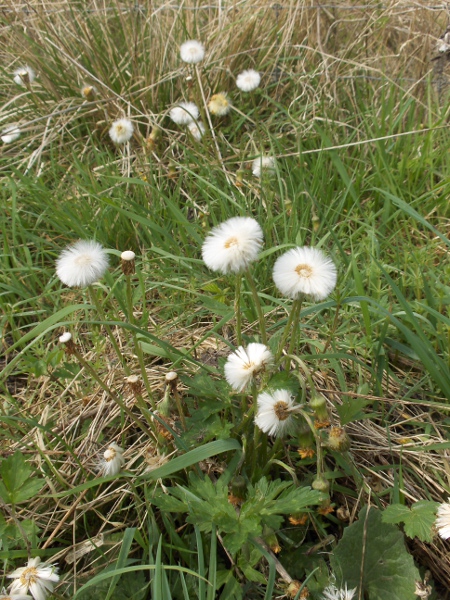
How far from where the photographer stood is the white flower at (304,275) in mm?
1012

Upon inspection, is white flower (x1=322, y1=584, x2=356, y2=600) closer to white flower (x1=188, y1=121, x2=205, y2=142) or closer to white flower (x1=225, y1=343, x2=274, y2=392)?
white flower (x1=225, y1=343, x2=274, y2=392)

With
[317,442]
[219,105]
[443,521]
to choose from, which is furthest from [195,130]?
[443,521]

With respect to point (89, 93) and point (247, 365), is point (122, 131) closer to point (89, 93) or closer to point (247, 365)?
point (89, 93)

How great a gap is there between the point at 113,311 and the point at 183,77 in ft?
4.52

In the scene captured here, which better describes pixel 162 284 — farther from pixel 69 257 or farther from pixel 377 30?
pixel 377 30

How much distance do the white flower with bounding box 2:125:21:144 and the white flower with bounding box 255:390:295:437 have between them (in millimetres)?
1860

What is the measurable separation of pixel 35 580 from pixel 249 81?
81.8 inches

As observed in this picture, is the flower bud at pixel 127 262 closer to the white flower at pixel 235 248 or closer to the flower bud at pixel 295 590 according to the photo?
the white flower at pixel 235 248

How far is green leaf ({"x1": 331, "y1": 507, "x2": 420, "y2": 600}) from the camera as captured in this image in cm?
105

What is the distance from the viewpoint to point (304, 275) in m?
1.03

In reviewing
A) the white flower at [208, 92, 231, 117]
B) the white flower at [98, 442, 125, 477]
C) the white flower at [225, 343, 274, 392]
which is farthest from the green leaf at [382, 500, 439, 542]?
the white flower at [208, 92, 231, 117]

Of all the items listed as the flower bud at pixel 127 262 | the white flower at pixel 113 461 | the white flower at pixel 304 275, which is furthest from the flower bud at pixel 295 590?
the flower bud at pixel 127 262

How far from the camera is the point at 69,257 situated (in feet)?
3.99

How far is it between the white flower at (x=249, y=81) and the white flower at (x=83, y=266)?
4.77 ft
